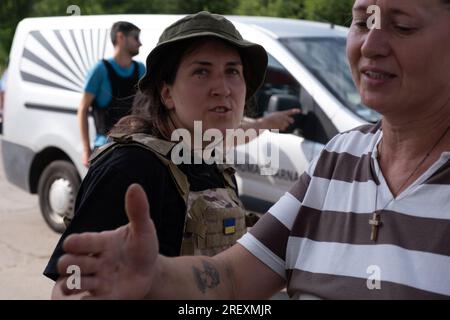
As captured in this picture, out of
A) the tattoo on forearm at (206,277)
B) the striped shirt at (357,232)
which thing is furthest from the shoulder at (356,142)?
the tattoo on forearm at (206,277)

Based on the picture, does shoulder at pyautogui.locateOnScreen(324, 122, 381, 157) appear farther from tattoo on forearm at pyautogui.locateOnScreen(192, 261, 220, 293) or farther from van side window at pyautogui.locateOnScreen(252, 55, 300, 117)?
van side window at pyautogui.locateOnScreen(252, 55, 300, 117)

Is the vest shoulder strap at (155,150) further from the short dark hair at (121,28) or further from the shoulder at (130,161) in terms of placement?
the short dark hair at (121,28)

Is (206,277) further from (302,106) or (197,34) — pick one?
(302,106)

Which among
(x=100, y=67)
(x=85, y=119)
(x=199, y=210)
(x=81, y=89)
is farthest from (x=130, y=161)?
(x=81, y=89)

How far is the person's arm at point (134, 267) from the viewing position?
4.26 ft

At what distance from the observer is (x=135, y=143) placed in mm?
1987

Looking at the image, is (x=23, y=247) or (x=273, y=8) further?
(x=273, y=8)

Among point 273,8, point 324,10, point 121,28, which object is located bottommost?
point 121,28

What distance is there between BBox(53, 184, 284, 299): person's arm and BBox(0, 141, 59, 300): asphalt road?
11.3ft

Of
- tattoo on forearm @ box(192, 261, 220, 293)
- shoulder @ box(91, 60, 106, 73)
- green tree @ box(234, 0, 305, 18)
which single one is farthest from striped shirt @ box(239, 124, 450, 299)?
green tree @ box(234, 0, 305, 18)

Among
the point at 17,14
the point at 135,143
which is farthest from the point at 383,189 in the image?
the point at 17,14

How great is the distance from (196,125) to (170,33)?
0.31m

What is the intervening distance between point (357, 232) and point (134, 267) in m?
0.54

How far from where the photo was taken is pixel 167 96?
7.47 ft
